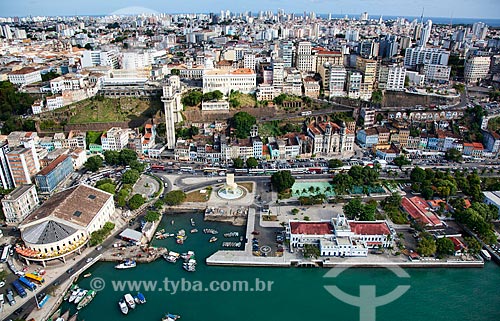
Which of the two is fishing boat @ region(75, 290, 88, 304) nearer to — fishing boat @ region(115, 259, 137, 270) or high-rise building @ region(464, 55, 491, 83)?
fishing boat @ region(115, 259, 137, 270)

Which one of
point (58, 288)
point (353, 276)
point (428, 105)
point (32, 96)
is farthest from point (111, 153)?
point (428, 105)

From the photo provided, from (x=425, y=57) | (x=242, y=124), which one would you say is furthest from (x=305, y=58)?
(x=425, y=57)

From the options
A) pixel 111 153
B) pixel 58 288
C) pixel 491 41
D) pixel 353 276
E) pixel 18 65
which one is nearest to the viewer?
pixel 58 288

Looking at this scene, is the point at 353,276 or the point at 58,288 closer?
the point at 58,288

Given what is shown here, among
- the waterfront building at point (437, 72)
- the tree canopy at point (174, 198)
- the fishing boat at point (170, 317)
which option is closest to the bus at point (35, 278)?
the fishing boat at point (170, 317)

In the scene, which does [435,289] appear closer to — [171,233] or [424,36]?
[171,233]

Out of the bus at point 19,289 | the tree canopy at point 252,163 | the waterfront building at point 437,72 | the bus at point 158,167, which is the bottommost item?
the bus at point 19,289

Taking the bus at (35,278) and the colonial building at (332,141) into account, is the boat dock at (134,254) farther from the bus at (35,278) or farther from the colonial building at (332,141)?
the colonial building at (332,141)
